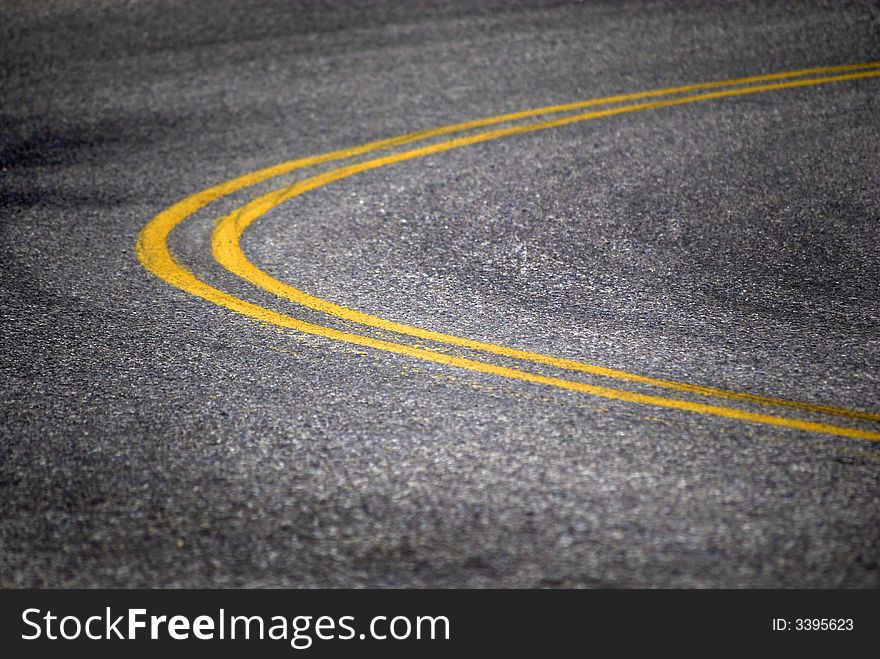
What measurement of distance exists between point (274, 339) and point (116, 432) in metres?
Result: 1.06

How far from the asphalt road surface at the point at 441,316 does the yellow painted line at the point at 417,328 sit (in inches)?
1.2

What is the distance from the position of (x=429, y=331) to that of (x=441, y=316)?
20cm

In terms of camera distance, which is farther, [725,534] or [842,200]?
[842,200]

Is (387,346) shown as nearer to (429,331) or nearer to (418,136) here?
(429,331)

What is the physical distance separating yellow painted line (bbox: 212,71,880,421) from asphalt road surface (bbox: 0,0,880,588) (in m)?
0.03

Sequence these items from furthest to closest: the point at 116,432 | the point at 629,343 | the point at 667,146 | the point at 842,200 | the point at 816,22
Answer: the point at 816,22 → the point at 667,146 → the point at 842,200 → the point at 629,343 → the point at 116,432

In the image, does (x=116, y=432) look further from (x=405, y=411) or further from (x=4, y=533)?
(x=405, y=411)

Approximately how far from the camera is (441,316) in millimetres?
5488

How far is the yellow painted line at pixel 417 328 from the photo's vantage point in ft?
15.1

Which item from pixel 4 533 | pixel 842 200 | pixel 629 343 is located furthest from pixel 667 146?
pixel 4 533

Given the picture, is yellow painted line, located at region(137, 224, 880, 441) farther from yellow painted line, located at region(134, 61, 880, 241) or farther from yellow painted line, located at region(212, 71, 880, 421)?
yellow painted line, located at region(134, 61, 880, 241)

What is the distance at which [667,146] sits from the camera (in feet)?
26.7

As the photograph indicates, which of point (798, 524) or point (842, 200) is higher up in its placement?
point (842, 200)

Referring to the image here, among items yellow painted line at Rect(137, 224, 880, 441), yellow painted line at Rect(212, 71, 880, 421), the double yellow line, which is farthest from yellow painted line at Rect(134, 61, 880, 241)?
yellow painted line at Rect(137, 224, 880, 441)
